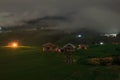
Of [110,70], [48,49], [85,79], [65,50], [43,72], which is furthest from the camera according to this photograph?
[48,49]

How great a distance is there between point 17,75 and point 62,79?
8.87m

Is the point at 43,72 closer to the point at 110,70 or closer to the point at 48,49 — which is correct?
the point at 110,70

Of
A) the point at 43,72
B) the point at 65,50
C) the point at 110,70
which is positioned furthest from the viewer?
the point at 65,50

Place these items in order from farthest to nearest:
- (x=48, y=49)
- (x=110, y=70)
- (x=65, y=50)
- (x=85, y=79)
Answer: (x=48, y=49) < (x=65, y=50) < (x=110, y=70) < (x=85, y=79)

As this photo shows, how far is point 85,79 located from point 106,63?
1977cm

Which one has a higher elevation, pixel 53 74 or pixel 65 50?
pixel 65 50

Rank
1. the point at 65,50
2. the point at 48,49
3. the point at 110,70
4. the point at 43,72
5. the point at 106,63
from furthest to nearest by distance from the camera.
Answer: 1. the point at 48,49
2. the point at 65,50
3. the point at 106,63
4. the point at 43,72
5. the point at 110,70

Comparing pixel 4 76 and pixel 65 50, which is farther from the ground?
pixel 65 50

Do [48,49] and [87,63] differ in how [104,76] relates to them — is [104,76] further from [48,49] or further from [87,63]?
[48,49]

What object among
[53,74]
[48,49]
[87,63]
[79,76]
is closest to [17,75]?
[53,74]

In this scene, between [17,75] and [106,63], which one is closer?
[17,75]

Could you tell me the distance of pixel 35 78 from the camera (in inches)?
1859

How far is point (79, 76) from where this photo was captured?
45625 millimetres

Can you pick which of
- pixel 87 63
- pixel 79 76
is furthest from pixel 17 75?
pixel 87 63
